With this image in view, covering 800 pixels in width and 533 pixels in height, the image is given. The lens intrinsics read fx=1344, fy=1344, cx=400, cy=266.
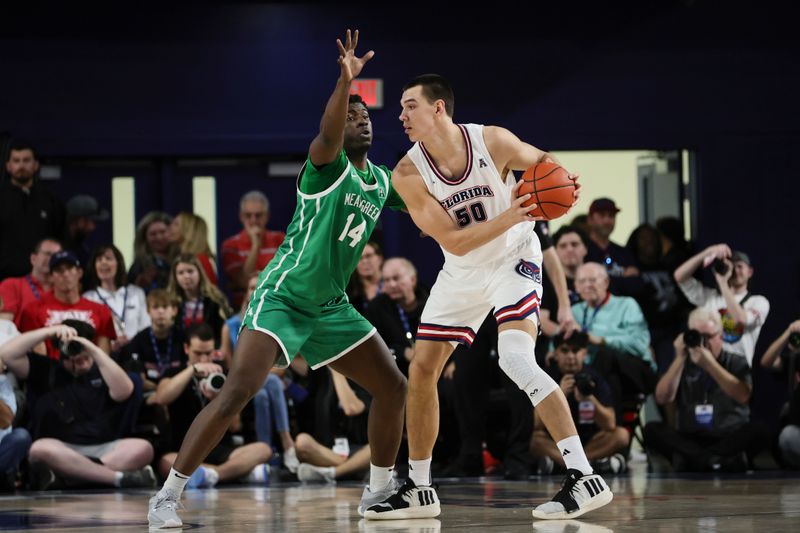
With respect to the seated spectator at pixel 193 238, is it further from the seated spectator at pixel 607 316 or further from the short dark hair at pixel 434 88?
the short dark hair at pixel 434 88

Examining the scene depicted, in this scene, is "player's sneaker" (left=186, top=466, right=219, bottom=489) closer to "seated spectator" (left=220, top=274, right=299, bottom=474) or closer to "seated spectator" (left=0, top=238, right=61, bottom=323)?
"seated spectator" (left=220, top=274, right=299, bottom=474)

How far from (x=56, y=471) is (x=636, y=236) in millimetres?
5129

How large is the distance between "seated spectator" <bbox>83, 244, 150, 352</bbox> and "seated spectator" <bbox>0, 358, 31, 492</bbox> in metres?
1.39

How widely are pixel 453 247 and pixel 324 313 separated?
0.67m

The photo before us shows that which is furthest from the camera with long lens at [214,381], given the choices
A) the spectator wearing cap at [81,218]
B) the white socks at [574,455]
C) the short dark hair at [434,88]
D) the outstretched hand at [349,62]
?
the outstretched hand at [349,62]

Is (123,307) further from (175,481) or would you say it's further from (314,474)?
(175,481)

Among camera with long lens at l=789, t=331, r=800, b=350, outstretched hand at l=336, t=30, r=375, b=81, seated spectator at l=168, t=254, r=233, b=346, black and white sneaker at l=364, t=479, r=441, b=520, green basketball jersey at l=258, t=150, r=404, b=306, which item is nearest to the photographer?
outstretched hand at l=336, t=30, r=375, b=81

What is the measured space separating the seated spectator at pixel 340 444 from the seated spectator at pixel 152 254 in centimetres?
177

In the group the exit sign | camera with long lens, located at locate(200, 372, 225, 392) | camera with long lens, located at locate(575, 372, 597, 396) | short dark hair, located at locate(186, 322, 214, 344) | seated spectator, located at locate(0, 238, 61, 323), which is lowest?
camera with long lens, located at locate(575, 372, 597, 396)

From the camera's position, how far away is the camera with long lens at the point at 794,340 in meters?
9.59

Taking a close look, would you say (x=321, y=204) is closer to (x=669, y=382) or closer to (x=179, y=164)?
(x=669, y=382)

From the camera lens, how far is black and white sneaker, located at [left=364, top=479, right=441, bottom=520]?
20.3 feet

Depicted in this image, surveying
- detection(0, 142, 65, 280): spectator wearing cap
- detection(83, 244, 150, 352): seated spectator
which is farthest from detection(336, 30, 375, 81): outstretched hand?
detection(0, 142, 65, 280): spectator wearing cap

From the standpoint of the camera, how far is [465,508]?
6.72 metres
